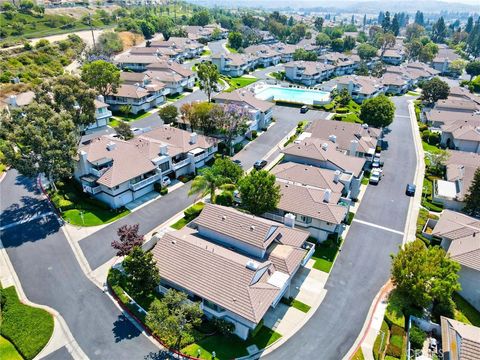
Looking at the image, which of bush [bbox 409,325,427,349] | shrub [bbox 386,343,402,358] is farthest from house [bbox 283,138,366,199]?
shrub [bbox 386,343,402,358]

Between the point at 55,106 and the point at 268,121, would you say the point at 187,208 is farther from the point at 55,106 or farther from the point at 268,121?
the point at 268,121

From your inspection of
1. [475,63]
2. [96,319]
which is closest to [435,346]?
[96,319]

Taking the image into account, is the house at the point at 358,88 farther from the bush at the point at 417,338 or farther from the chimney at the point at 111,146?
the bush at the point at 417,338

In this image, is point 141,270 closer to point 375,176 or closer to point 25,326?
point 25,326

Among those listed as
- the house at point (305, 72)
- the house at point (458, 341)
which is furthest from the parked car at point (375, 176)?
the house at point (305, 72)

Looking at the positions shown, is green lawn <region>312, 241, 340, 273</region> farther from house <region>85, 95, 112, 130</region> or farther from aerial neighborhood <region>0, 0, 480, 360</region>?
house <region>85, 95, 112, 130</region>

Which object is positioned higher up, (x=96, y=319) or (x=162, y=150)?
(x=162, y=150)

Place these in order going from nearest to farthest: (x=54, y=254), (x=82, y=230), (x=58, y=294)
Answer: (x=58, y=294) < (x=54, y=254) < (x=82, y=230)

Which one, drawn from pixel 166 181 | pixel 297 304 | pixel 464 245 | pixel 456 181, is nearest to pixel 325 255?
pixel 297 304
